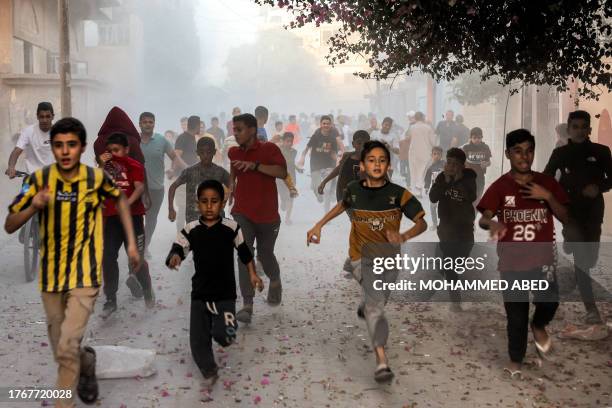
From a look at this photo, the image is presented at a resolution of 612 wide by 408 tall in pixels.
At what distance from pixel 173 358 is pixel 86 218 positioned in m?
1.94

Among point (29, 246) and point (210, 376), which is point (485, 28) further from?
point (29, 246)

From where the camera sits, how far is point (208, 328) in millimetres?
5777

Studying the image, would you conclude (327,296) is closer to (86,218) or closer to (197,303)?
(197,303)

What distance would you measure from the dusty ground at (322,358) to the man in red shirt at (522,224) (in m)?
0.48

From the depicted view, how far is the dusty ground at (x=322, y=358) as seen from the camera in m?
5.46

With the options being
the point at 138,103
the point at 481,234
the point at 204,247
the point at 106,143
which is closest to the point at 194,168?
the point at 106,143

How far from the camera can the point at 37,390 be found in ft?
18.4

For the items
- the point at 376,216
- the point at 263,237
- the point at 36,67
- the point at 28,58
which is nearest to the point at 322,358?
the point at 376,216

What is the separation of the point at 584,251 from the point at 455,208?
1.29 metres

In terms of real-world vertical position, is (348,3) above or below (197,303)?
above

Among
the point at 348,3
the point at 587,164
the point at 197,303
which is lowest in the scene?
the point at 197,303

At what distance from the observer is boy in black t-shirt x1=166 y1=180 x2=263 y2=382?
5.73 m
